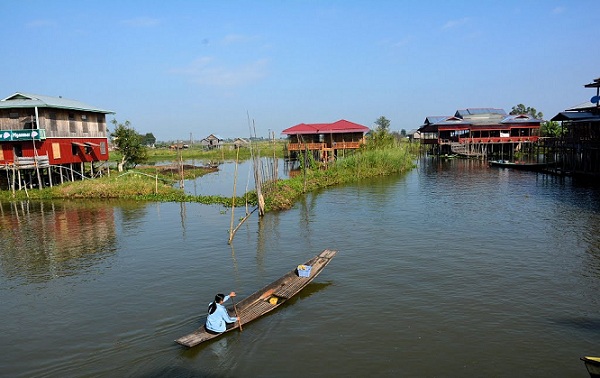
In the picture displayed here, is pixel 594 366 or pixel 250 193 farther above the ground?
pixel 250 193

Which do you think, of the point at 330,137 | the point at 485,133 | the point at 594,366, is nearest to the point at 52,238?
the point at 594,366

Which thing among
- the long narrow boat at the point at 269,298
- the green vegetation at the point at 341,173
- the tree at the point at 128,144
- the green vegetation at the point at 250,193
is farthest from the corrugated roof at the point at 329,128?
the long narrow boat at the point at 269,298

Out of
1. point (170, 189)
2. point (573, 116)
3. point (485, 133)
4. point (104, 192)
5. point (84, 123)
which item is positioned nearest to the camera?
point (104, 192)

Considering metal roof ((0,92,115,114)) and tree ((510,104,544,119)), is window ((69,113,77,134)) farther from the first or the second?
tree ((510,104,544,119))

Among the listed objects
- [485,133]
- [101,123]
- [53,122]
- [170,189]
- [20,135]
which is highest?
[101,123]

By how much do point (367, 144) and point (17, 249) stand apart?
36022 mm

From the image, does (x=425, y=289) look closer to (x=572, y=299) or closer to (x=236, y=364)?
(x=572, y=299)

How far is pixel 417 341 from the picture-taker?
32.3 feet

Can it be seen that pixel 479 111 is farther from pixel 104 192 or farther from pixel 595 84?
pixel 104 192

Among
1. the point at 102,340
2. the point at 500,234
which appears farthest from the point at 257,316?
the point at 500,234

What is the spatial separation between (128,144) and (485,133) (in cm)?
4691

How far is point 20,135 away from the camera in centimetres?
2861

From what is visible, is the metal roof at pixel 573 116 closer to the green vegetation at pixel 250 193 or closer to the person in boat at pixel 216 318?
the green vegetation at pixel 250 193

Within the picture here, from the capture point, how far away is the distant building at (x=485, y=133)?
55375mm
